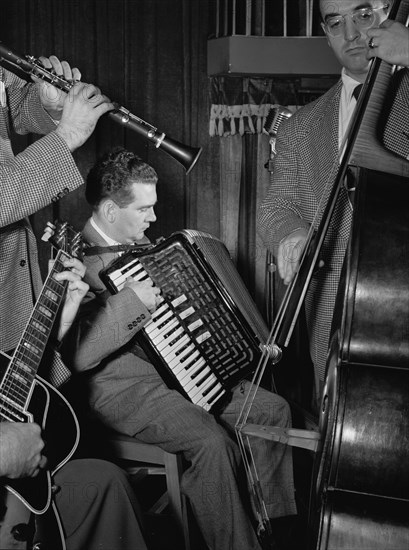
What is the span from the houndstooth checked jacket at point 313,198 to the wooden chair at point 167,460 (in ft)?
2.20

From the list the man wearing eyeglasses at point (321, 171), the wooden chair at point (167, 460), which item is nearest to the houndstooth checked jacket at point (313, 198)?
the man wearing eyeglasses at point (321, 171)

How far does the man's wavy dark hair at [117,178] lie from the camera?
282 cm

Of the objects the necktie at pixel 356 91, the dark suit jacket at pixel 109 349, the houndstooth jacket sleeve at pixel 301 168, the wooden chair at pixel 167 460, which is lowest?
the wooden chair at pixel 167 460

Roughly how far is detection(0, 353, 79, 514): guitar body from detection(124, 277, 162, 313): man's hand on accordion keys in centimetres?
60

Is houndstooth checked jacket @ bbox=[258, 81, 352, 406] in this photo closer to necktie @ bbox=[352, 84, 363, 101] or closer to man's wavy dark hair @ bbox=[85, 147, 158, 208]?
necktie @ bbox=[352, 84, 363, 101]

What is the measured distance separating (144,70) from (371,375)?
298 centimetres

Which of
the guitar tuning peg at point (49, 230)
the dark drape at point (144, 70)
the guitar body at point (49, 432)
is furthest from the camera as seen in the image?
the dark drape at point (144, 70)

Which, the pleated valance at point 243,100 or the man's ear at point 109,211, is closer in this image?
the man's ear at point 109,211

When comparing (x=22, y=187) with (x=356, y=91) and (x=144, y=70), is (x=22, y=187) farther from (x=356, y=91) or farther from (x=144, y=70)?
(x=144, y=70)

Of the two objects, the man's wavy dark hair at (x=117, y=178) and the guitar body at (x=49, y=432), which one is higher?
the man's wavy dark hair at (x=117, y=178)

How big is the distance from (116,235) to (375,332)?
5.32 ft

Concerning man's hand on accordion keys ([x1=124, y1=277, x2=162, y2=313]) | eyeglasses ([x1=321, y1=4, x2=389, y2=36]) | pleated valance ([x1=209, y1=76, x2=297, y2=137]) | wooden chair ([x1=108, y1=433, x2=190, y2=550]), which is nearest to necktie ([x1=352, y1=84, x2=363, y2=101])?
eyeglasses ([x1=321, y1=4, x2=389, y2=36])

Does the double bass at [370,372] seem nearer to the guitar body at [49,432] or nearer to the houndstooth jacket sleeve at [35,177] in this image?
the guitar body at [49,432]

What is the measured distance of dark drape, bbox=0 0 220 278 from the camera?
3.69 m
